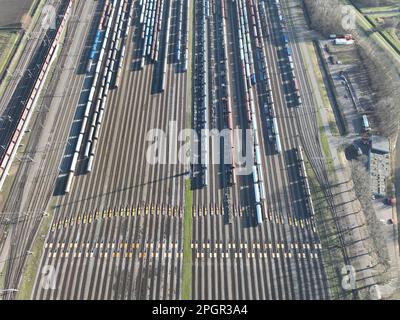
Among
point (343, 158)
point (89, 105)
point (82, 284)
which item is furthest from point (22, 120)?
point (343, 158)

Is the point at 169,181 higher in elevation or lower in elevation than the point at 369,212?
higher

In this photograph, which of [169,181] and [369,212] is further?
[169,181]

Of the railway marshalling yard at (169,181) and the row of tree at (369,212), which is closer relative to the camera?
the railway marshalling yard at (169,181)

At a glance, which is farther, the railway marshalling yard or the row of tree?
the row of tree
